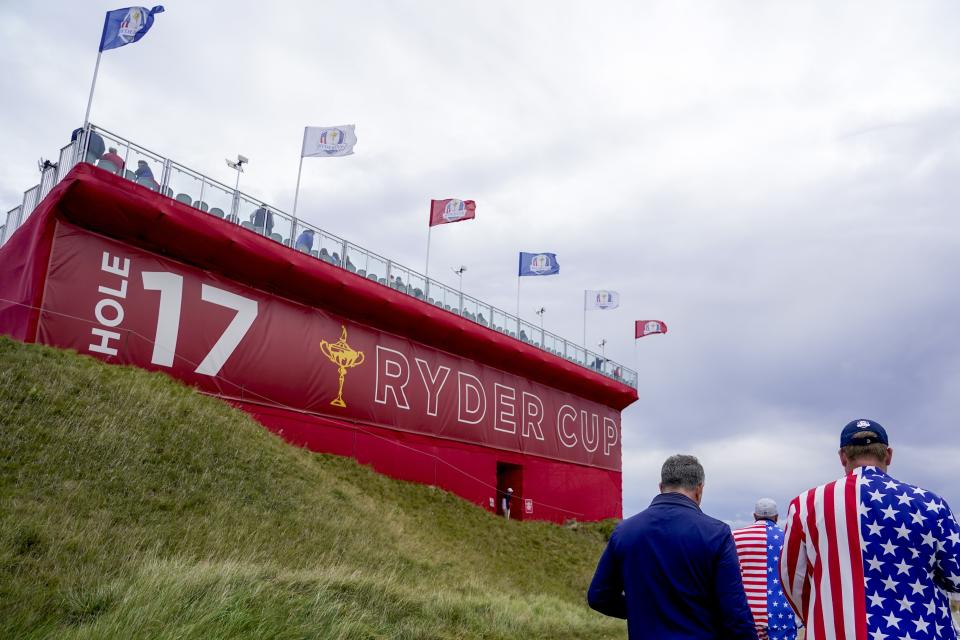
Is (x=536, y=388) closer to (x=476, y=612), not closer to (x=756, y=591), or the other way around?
(x=476, y=612)

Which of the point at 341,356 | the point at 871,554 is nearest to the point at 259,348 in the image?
the point at 341,356

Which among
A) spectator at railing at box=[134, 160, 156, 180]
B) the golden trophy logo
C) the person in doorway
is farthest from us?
the person in doorway

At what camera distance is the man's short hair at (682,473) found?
4145 millimetres

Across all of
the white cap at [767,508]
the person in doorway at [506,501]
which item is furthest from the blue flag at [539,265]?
the white cap at [767,508]

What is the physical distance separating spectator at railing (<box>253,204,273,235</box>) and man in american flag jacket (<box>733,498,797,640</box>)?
55.3ft

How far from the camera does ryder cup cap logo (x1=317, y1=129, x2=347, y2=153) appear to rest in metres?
24.0

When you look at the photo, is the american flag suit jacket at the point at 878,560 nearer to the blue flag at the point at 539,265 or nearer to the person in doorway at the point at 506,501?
the person in doorway at the point at 506,501

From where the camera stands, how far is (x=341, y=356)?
73.3ft

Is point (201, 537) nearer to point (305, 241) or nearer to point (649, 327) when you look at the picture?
point (305, 241)

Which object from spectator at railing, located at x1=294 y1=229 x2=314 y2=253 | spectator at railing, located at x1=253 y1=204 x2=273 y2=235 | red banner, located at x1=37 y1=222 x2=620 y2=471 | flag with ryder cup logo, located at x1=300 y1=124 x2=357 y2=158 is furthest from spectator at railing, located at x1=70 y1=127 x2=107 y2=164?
flag with ryder cup logo, located at x1=300 y1=124 x2=357 y2=158

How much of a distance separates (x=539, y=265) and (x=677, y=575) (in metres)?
30.7

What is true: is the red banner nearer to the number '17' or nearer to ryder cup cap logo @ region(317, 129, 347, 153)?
the number '17'

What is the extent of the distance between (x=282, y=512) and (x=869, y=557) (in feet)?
39.7

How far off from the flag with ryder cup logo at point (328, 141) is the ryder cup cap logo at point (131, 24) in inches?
251
